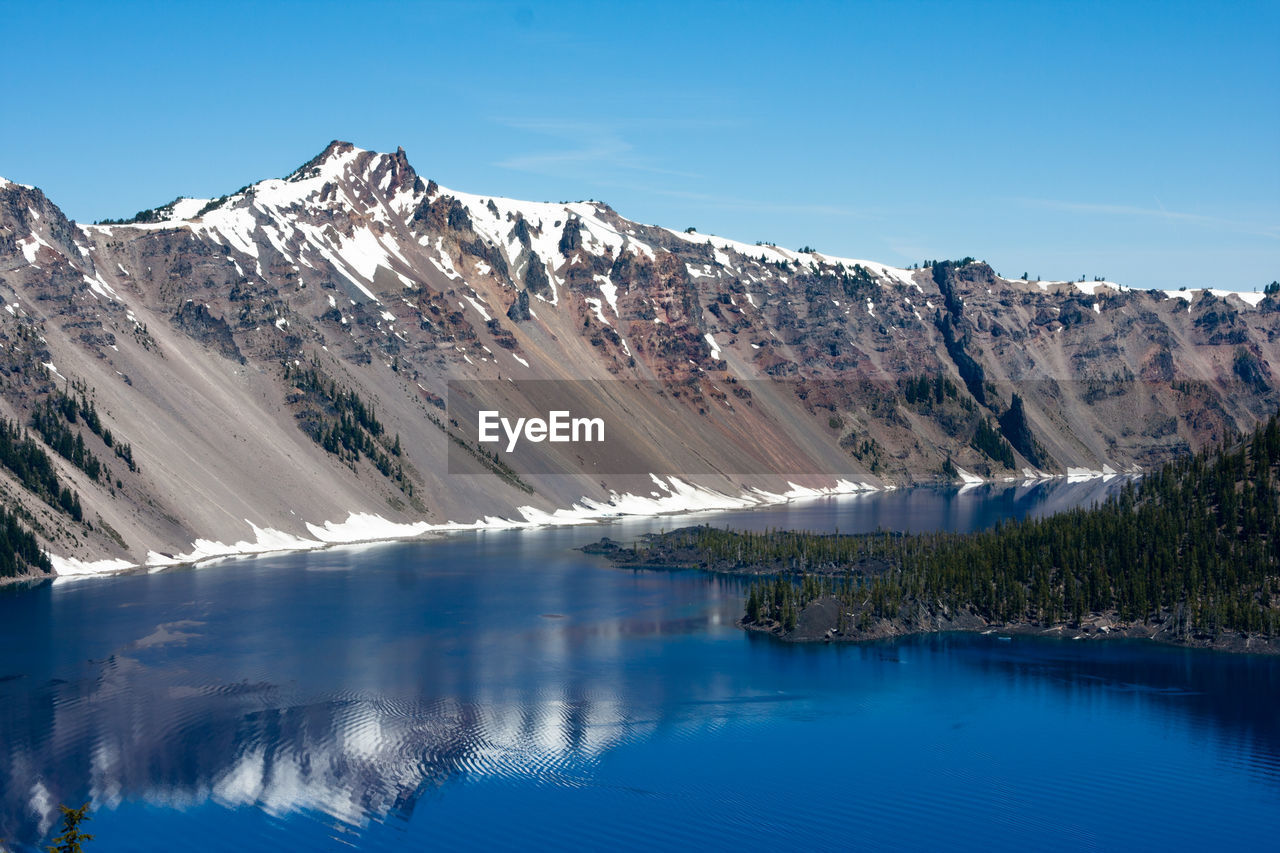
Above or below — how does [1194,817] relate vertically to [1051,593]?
below

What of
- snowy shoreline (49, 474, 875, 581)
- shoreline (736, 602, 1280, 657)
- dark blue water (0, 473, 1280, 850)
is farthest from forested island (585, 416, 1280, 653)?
→ snowy shoreline (49, 474, 875, 581)

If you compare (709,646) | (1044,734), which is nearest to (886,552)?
(709,646)

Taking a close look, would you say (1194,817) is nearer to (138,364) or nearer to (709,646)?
(709,646)

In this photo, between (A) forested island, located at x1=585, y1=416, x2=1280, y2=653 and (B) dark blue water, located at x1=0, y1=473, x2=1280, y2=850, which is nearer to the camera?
(B) dark blue water, located at x1=0, y1=473, x2=1280, y2=850

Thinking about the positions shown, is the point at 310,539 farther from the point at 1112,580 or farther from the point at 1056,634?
the point at 1112,580

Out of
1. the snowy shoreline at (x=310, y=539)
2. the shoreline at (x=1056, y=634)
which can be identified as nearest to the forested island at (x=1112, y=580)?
the shoreline at (x=1056, y=634)

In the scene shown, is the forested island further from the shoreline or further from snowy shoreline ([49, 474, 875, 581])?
snowy shoreline ([49, 474, 875, 581])
